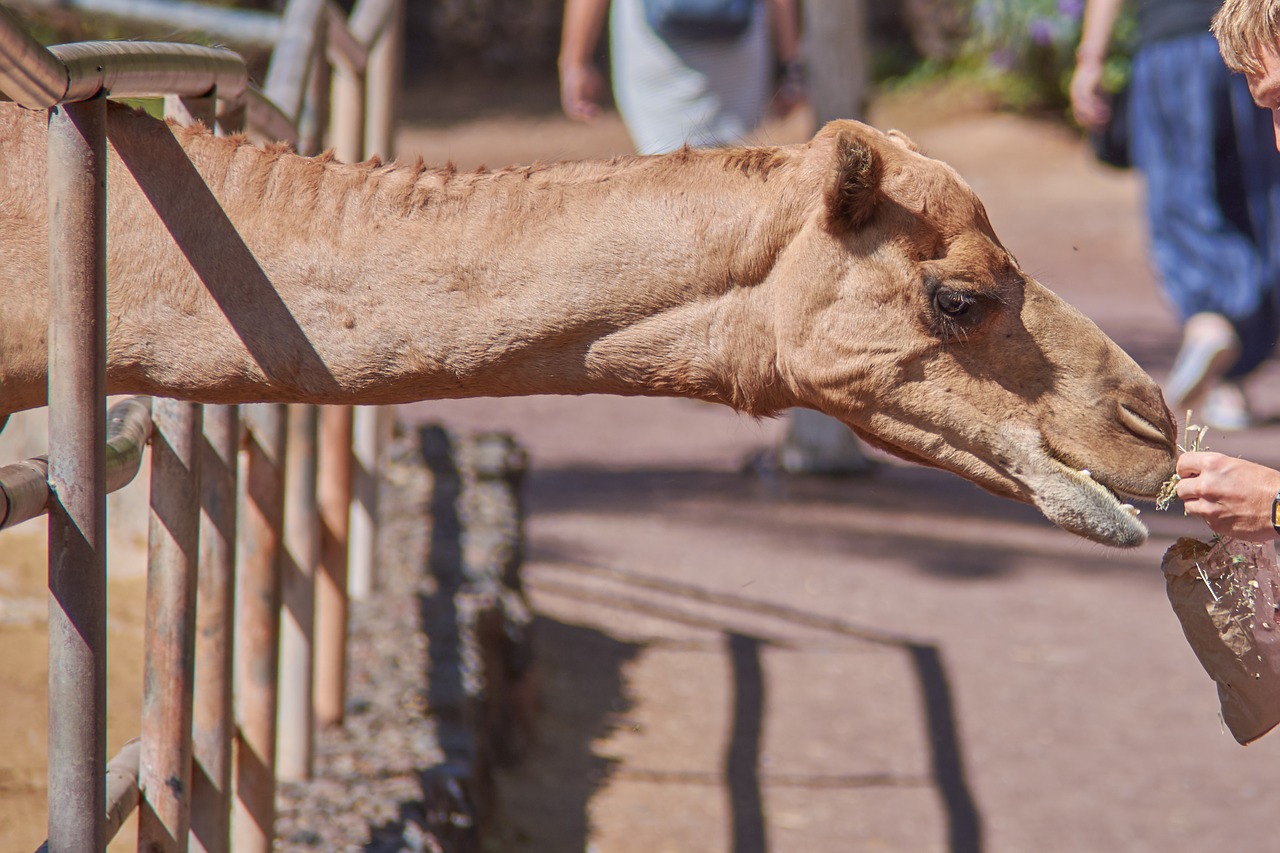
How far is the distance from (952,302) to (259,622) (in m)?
1.55

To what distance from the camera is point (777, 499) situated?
7.09m

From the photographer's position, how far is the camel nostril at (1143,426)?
244cm

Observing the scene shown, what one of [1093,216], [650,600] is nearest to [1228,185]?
[650,600]

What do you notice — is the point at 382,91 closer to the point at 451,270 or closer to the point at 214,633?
the point at 214,633

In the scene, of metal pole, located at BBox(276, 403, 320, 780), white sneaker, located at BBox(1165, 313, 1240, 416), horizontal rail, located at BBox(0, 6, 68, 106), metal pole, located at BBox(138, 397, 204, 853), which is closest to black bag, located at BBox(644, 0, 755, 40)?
white sneaker, located at BBox(1165, 313, 1240, 416)

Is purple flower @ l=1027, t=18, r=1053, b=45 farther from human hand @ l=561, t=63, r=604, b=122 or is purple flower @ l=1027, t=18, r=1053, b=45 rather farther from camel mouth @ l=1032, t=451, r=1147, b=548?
camel mouth @ l=1032, t=451, r=1147, b=548

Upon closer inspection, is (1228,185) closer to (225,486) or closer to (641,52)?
(641,52)

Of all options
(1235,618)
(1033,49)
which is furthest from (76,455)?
(1033,49)

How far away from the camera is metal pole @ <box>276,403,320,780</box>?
11.4 ft

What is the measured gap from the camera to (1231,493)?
7.60ft

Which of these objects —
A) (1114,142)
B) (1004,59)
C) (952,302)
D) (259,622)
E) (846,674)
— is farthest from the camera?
(1004,59)

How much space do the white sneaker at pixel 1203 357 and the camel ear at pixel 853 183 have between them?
543 cm

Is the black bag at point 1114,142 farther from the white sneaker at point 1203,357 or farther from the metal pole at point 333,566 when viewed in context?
the metal pole at point 333,566

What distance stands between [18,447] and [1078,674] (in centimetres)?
362
